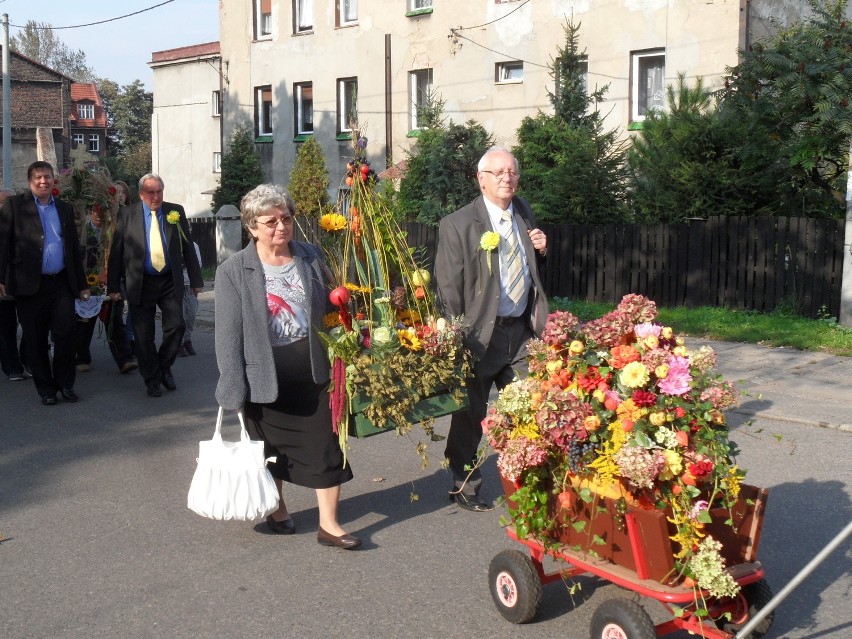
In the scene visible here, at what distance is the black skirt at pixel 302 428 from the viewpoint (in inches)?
219

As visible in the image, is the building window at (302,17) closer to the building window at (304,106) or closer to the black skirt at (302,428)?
the building window at (304,106)

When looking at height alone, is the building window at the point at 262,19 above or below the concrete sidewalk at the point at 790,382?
above

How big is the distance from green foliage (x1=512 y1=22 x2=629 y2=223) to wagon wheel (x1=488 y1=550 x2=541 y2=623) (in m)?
13.1

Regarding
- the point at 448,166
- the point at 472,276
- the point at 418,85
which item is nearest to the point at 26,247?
the point at 472,276

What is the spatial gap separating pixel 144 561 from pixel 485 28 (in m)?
20.8

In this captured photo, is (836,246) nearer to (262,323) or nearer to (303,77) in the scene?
(262,323)

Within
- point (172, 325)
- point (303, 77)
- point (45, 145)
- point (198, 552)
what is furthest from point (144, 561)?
point (45, 145)

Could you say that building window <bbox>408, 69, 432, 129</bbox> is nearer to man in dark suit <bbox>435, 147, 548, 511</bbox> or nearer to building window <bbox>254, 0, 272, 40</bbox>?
building window <bbox>254, 0, 272, 40</bbox>

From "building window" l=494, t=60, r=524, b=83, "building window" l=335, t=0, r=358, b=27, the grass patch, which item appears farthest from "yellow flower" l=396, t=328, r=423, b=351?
"building window" l=335, t=0, r=358, b=27

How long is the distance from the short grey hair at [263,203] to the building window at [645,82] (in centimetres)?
1720

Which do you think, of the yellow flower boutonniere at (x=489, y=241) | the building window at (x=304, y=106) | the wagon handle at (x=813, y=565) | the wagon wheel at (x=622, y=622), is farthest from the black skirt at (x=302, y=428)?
the building window at (x=304, y=106)

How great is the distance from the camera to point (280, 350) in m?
5.52

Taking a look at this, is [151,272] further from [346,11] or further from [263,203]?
[346,11]

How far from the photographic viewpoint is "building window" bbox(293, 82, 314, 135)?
3052 centimetres
